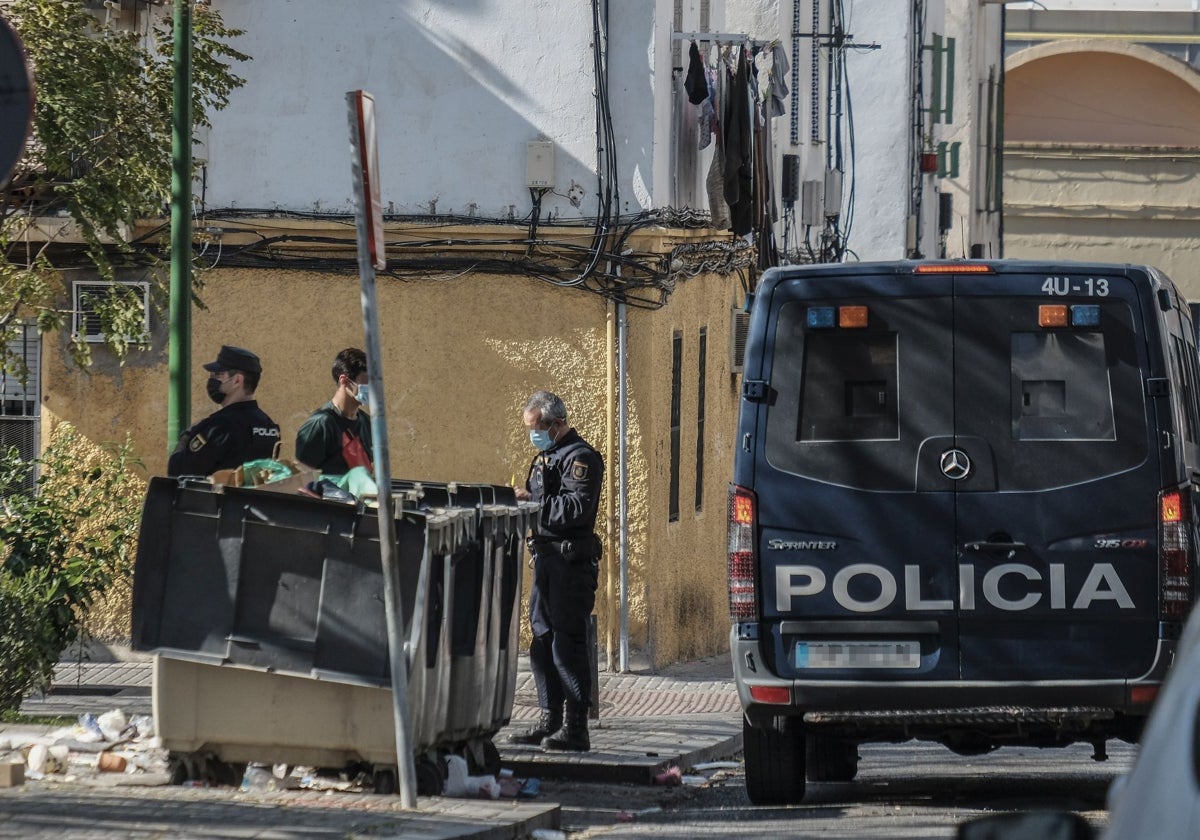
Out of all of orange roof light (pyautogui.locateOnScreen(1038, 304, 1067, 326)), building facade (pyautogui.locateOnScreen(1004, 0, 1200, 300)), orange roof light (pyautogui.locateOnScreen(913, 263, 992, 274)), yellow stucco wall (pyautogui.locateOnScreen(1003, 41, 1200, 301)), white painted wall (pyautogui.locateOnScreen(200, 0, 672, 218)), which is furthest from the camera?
building facade (pyautogui.locateOnScreen(1004, 0, 1200, 300))

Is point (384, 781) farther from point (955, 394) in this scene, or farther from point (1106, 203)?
point (1106, 203)

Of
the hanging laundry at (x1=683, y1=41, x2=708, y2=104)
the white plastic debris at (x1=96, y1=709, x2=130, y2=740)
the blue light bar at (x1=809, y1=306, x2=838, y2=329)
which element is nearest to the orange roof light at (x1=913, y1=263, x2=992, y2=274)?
the blue light bar at (x1=809, y1=306, x2=838, y2=329)

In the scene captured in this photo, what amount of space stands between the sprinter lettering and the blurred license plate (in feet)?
0.49

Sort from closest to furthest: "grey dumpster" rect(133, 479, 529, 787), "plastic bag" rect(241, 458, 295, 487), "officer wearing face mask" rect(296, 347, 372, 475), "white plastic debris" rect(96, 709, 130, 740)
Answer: "grey dumpster" rect(133, 479, 529, 787), "plastic bag" rect(241, 458, 295, 487), "white plastic debris" rect(96, 709, 130, 740), "officer wearing face mask" rect(296, 347, 372, 475)

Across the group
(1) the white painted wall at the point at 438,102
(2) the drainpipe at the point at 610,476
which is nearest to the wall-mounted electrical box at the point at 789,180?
(1) the white painted wall at the point at 438,102

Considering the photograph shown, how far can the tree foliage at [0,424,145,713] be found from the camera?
10.4 meters

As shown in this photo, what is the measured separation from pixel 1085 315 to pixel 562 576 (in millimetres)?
3265

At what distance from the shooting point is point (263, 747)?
28.5ft

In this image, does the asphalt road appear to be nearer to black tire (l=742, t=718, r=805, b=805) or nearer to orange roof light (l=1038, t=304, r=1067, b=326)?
black tire (l=742, t=718, r=805, b=805)

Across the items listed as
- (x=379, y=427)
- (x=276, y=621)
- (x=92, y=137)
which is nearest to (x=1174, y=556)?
(x=379, y=427)

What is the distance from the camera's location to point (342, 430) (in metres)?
10.7

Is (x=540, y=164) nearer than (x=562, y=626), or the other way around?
(x=562, y=626)

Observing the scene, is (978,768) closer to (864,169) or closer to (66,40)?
(66,40)

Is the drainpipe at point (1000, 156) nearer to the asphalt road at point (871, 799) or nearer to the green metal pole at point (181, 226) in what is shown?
the green metal pole at point (181, 226)
